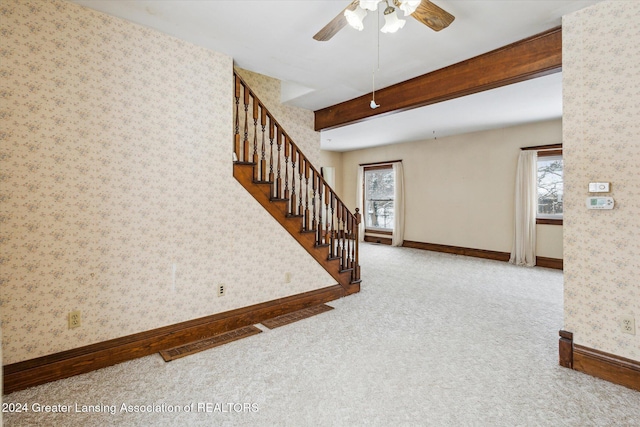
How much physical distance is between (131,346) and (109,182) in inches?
52.6

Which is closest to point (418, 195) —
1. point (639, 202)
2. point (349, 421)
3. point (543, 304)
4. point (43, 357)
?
point (543, 304)

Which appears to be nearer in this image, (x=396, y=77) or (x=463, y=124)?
(x=396, y=77)

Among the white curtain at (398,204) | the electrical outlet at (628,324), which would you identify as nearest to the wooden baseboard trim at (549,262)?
the white curtain at (398,204)

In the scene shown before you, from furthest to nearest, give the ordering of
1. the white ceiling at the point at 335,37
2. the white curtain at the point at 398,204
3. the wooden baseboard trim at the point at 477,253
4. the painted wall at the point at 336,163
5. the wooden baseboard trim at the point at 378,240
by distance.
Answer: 1. the painted wall at the point at 336,163
2. the wooden baseboard trim at the point at 378,240
3. the white curtain at the point at 398,204
4. the wooden baseboard trim at the point at 477,253
5. the white ceiling at the point at 335,37

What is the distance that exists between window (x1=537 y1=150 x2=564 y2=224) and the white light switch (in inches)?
156

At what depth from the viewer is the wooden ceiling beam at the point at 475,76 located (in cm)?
277

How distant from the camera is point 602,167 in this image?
2373mm

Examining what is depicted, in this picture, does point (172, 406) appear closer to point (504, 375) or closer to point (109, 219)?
point (109, 219)

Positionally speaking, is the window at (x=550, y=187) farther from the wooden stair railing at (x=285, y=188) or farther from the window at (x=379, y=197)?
the wooden stair railing at (x=285, y=188)

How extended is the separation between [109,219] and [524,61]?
3.81m

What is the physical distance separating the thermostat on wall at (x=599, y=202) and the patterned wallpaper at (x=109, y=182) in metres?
2.92

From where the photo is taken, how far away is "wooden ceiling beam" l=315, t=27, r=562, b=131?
9.09ft

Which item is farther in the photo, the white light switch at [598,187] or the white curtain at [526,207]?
the white curtain at [526,207]

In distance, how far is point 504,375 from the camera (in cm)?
238
